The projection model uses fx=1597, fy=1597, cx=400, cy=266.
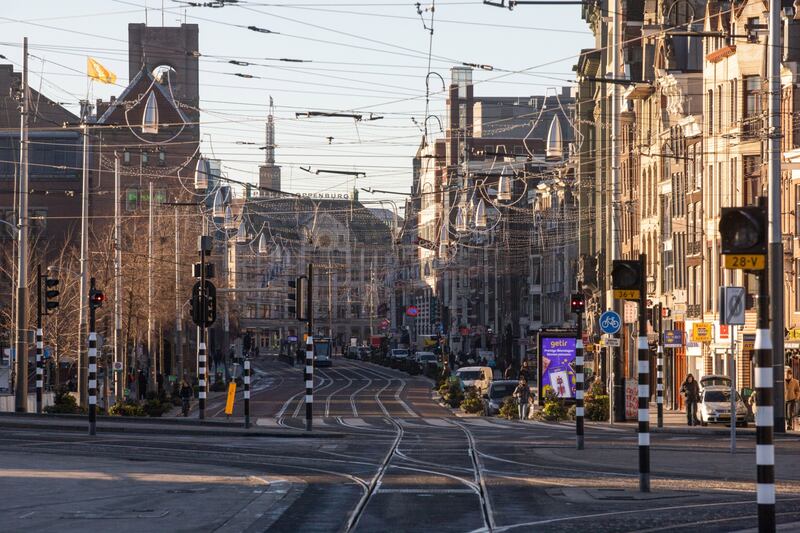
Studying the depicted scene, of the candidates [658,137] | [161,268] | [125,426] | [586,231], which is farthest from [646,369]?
[586,231]

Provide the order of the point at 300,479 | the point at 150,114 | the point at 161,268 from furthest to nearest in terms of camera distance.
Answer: the point at 161,268 < the point at 150,114 < the point at 300,479

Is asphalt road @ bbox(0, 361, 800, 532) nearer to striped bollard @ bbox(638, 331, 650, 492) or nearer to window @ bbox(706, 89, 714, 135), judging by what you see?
striped bollard @ bbox(638, 331, 650, 492)

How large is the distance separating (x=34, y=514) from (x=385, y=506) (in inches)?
167

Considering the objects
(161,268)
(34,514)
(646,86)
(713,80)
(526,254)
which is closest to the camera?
(34,514)

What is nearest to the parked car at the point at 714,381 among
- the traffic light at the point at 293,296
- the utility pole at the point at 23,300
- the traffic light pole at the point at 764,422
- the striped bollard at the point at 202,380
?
the striped bollard at the point at 202,380

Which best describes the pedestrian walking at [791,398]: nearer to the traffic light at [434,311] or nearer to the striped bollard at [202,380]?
the striped bollard at [202,380]

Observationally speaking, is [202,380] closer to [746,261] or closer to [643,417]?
[643,417]

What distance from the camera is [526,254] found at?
120562 mm

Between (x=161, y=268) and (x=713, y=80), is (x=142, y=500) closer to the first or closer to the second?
(x=713, y=80)

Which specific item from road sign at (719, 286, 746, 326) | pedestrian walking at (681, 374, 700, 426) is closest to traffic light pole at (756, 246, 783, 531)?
road sign at (719, 286, 746, 326)

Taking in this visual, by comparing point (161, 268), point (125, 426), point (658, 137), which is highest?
point (658, 137)

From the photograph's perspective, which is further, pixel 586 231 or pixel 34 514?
pixel 586 231

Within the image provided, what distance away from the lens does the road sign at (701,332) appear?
6088 cm

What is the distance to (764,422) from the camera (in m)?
12.6
